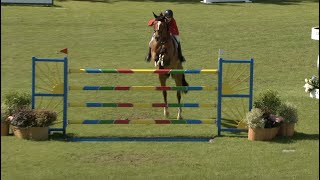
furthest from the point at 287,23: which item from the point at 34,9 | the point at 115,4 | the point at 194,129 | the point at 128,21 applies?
the point at 194,129

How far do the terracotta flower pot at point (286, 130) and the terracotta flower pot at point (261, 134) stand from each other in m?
0.15

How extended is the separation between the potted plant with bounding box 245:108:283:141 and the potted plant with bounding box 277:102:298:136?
6.7 inches

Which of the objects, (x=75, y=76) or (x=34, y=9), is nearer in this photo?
(x=75, y=76)

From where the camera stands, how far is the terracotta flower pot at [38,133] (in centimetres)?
1090

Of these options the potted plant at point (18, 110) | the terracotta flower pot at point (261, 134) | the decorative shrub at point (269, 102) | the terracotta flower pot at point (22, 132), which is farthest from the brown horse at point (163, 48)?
the terracotta flower pot at point (22, 132)

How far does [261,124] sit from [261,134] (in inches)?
8.9

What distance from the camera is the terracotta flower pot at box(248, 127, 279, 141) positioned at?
37.1 ft

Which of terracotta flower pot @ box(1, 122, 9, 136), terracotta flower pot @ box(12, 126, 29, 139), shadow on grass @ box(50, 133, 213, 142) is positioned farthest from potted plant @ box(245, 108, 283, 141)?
terracotta flower pot @ box(1, 122, 9, 136)

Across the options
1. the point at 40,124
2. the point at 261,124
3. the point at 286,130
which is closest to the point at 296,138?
the point at 286,130

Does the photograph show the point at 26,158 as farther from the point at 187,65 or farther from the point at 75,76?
the point at 187,65

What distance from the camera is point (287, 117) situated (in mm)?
11555

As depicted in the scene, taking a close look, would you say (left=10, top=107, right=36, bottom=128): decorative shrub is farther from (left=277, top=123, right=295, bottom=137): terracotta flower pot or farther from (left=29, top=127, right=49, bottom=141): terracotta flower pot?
(left=277, top=123, right=295, bottom=137): terracotta flower pot

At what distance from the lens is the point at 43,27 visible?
24.9 metres

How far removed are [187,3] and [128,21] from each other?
264 inches
